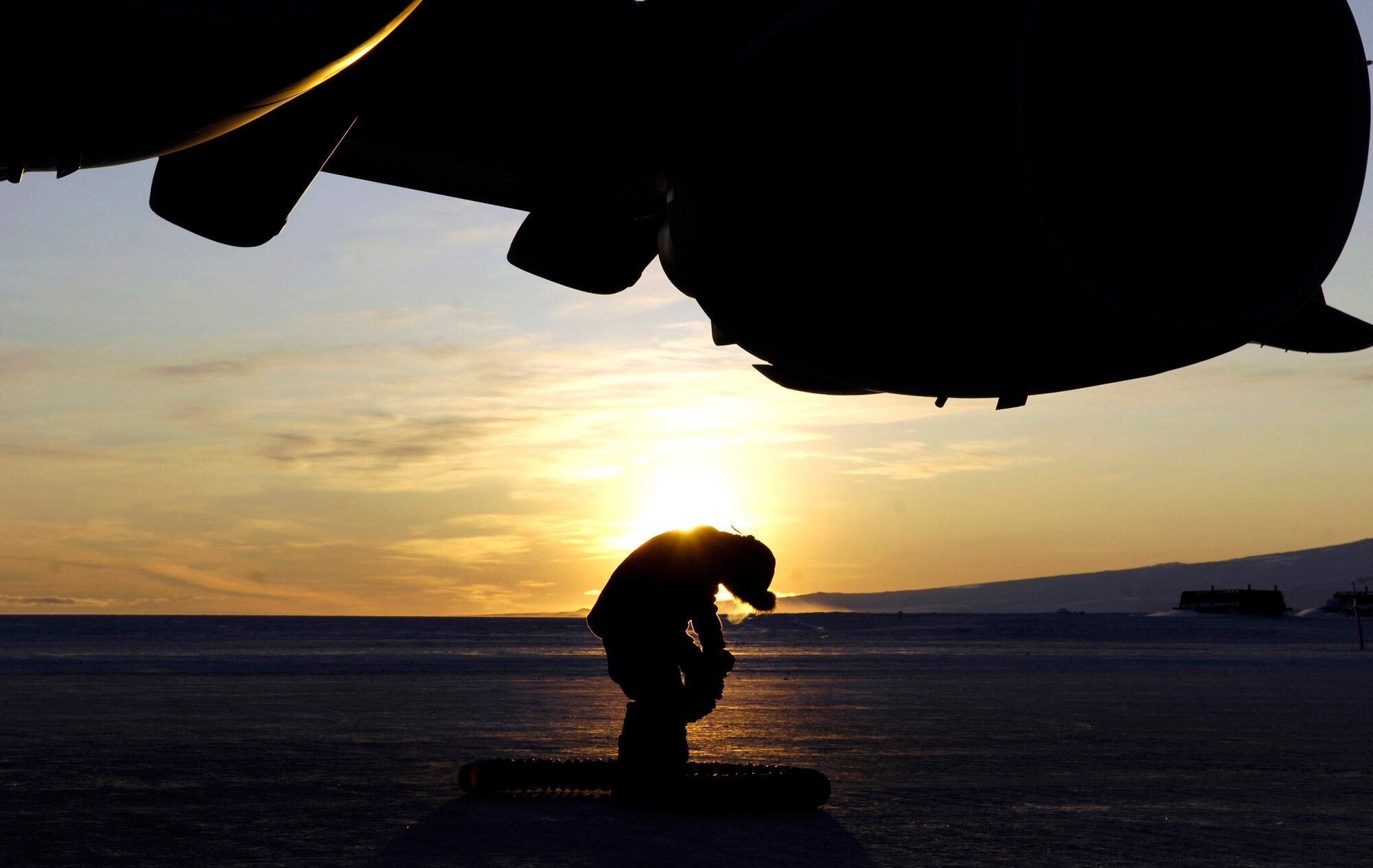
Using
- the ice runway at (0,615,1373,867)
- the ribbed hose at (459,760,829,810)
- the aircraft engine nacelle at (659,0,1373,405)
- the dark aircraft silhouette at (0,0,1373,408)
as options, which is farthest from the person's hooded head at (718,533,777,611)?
the aircraft engine nacelle at (659,0,1373,405)

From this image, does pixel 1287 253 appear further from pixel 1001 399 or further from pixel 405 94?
pixel 405 94

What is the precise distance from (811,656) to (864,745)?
2304cm

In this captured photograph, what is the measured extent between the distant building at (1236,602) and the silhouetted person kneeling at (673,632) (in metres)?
94.9

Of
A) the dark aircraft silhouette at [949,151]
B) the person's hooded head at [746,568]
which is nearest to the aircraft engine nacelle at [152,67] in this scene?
the dark aircraft silhouette at [949,151]

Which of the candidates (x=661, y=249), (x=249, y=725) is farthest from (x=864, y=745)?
(x=661, y=249)

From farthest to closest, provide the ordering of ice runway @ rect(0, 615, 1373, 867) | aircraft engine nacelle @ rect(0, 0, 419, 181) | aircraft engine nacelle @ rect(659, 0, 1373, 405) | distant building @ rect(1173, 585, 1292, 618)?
distant building @ rect(1173, 585, 1292, 618) < ice runway @ rect(0, 615, 1373, 867) < aircraft engine nacelle @ rect(659, 0, 1373, 405) < aircraft engine nacelle @ rect(0, 0, 419, 181)

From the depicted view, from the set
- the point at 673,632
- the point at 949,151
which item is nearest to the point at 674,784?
the point at 673,632

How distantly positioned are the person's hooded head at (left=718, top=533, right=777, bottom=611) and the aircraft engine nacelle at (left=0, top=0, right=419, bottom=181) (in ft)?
16.4

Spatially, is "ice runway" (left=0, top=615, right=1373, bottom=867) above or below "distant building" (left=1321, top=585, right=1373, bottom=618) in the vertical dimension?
above

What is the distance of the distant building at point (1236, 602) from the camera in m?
90.7

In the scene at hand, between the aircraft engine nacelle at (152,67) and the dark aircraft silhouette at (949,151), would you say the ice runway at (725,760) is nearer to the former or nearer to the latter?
the dark aircraft silhouette at (949,151)

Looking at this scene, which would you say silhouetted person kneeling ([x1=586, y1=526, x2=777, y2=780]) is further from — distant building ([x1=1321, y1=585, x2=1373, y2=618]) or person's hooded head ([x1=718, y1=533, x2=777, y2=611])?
distant building ([x1=1321, y1=585, x2=1373, y2=618])

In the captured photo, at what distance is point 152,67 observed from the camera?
5.23 feet

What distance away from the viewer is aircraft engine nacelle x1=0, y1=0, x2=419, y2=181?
1.54 metres
